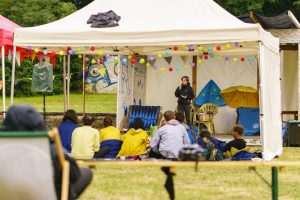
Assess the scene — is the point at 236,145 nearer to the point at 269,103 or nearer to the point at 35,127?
the point at 269,103

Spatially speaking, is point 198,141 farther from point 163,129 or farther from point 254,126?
point 254,126

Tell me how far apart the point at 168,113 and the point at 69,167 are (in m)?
5.84

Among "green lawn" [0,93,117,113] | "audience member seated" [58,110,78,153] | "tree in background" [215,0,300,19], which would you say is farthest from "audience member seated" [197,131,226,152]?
"tree in background" [215,0,300,19]

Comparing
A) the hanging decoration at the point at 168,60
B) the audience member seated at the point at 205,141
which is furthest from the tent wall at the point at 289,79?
the audience member seated at the point at 205,141

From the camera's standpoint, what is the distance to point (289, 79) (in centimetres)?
2061

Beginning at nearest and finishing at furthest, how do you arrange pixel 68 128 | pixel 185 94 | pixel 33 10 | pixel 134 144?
pixel 68 128 < pixel 134 144 < pixel 185 94 < pixel 33 10

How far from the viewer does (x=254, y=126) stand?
62.6 ft

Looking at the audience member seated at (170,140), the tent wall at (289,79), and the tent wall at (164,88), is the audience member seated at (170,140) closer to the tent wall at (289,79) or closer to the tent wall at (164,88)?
the tent wall at (164,88)

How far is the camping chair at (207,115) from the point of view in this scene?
60.7ft

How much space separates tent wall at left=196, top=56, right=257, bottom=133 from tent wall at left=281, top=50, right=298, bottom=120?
1.14 metres

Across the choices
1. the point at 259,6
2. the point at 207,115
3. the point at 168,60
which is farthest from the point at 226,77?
the point at 259,6

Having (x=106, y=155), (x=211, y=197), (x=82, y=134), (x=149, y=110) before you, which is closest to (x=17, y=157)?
(x=211, y=197)

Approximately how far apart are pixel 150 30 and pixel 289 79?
913cm

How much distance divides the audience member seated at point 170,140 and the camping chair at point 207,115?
6934 millimetres
